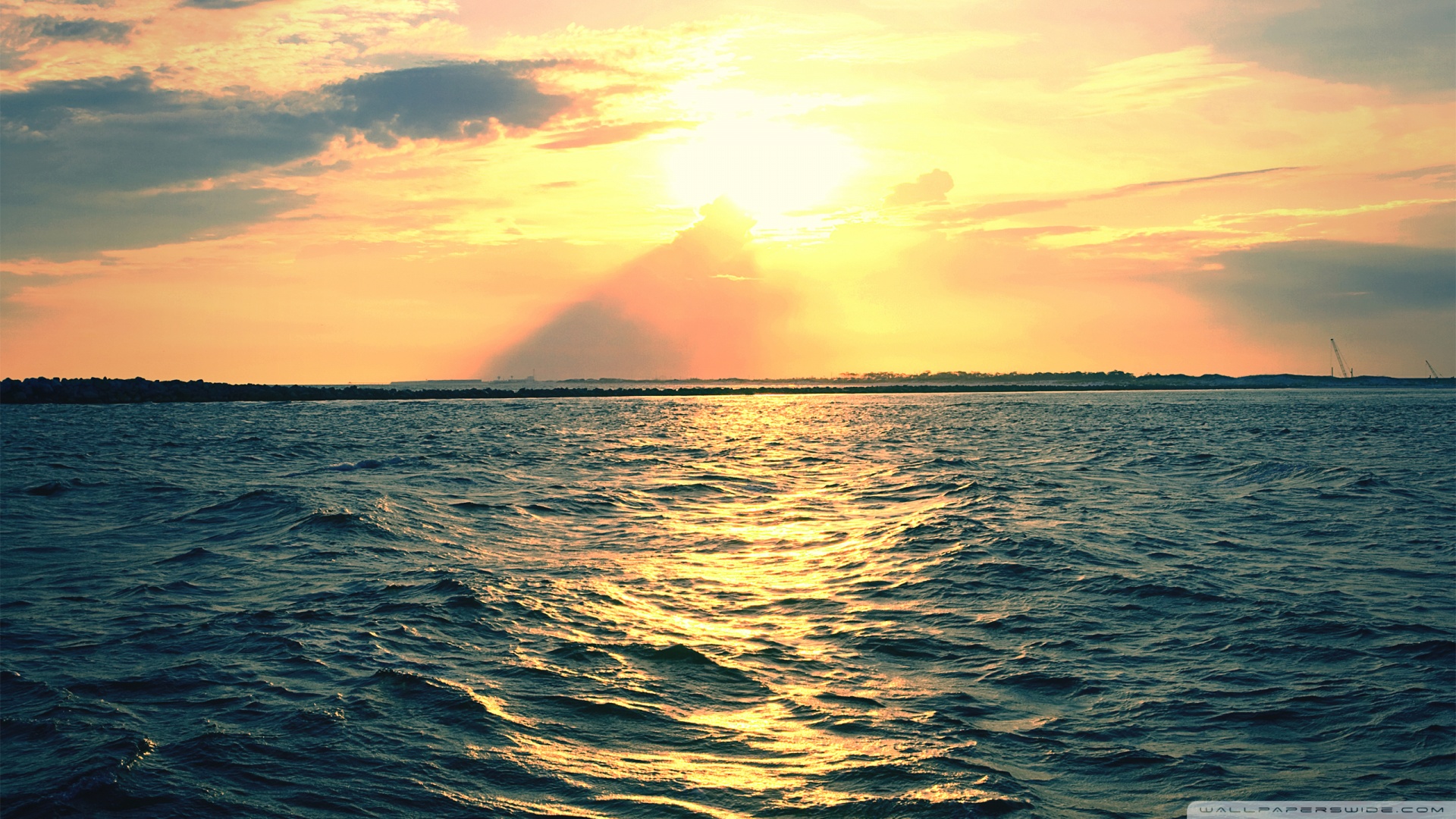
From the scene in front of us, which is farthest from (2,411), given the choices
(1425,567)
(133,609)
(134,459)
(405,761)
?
(1425,567)

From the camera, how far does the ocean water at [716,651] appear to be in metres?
8.73

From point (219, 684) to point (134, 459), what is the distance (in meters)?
37.5

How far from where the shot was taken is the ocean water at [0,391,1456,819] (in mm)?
8734

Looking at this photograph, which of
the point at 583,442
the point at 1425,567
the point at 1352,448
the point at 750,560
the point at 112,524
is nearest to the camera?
the point at 1425,567

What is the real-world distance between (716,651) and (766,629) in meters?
1.52

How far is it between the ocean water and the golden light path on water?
7 cm

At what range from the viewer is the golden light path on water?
29.8ft

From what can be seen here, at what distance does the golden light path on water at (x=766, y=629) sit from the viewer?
9.09 meters

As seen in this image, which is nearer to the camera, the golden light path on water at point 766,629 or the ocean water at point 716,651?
the ocean water at point 716,651

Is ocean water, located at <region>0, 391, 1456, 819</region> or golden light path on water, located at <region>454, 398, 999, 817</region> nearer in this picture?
ocean water, located at <region>0, 391, 1456, 819</region>

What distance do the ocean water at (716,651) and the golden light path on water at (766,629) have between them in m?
0.07

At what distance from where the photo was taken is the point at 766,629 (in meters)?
14.4

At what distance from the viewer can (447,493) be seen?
30328mm

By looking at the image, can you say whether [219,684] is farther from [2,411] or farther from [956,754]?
[2,411]
